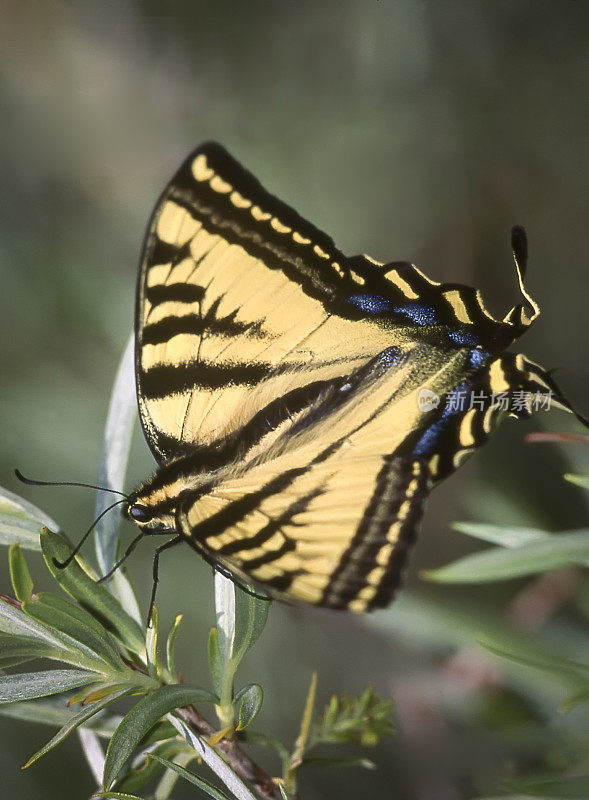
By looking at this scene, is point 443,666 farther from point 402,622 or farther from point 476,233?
point 476,233

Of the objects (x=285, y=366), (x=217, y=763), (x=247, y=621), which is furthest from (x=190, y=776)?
(x=285, y=366)

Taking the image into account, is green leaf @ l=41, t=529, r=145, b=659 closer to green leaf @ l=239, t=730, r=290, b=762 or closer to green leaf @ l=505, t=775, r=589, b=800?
green leaf @ l=239, t=730, r=290, b=762

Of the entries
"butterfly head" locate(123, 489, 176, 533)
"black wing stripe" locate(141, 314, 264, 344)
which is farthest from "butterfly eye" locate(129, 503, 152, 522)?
"black wing stripe" locate(141, 314, 264, 344)

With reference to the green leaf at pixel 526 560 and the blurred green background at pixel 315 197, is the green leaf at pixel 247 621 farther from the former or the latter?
the blurred green background at pixel 315 197

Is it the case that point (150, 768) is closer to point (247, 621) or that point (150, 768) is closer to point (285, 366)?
point (247, 621)

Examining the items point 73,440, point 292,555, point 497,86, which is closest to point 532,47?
point 497,86

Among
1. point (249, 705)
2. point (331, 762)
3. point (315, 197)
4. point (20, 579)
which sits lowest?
point (331, 762)
